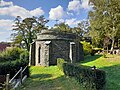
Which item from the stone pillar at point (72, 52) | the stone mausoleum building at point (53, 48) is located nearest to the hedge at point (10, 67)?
the stone mausoleum building at point (53, 48)

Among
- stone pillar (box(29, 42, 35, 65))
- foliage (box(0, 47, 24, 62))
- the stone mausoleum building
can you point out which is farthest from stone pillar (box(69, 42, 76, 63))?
foliage (box(0, 47, 24, 62))

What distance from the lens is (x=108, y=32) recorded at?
1790 inches

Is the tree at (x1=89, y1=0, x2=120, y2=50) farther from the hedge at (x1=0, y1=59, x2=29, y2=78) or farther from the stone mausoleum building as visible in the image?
the hedge at (x1=0, y1=59, x2=29, y2=78)

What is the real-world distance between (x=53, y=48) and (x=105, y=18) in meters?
14.0

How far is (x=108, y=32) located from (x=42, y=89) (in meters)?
32.1


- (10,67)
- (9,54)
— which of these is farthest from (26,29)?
(10,67)

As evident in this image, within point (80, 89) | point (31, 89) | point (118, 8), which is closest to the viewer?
point (80, 89)

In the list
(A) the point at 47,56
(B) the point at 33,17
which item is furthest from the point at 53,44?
(B) the point at 33,17

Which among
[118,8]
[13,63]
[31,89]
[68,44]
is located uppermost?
[118,8]

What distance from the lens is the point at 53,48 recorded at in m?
35.3

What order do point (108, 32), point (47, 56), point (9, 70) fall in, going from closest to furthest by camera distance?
point (9, 70), point (47, 56), point (108, 32)

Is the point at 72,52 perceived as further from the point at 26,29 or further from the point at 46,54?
the point at 26,29

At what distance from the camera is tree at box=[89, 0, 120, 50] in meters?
42.9

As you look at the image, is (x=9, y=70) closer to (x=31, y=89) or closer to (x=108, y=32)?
(x=31, y=89)
